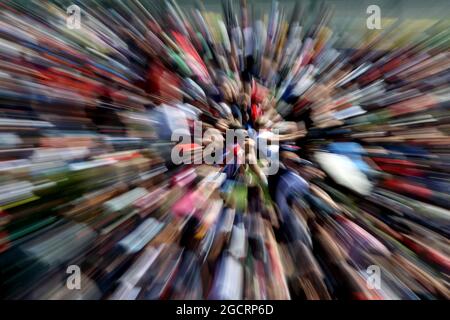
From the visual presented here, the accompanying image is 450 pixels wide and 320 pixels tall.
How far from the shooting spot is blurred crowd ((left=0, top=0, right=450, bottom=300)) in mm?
585

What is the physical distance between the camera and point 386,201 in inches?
25.5

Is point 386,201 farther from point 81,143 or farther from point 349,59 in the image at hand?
point 81,143

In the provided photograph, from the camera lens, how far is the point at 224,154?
687 millimetres
